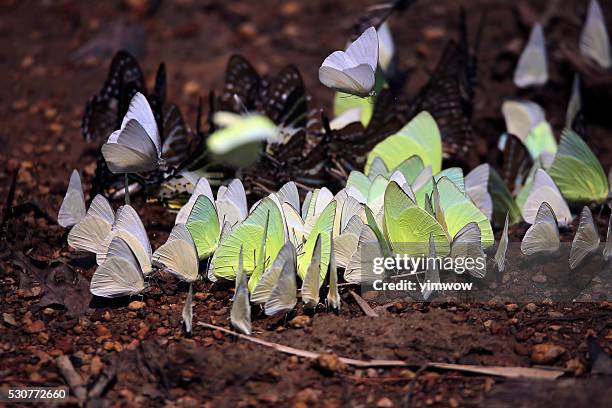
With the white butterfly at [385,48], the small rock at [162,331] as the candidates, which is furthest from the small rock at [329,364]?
the white butterfly at [385,48]

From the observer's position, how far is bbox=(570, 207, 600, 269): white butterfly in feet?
7.08

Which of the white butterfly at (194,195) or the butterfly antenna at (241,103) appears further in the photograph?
the butterfly antenna at (241,103)

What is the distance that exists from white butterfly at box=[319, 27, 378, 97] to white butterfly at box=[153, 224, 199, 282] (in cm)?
58

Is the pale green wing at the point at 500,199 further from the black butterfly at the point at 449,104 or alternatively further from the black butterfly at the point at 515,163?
the black butterfly at the point at 449,104

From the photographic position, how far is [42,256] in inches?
94.5

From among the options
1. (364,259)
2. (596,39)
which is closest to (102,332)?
(364,259)

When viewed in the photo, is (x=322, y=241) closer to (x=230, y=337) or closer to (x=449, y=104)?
(x=230, y=337)

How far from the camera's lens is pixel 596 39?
3.32m

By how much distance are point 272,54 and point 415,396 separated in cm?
226

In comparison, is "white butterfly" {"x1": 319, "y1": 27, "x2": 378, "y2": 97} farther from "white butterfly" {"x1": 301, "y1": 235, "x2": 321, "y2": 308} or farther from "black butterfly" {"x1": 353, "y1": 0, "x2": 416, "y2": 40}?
"black butterfly" {"x1": 353, "y1": 0, "x2": 416, "y2": 40}

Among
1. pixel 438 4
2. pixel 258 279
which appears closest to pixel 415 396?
pixel 258 279

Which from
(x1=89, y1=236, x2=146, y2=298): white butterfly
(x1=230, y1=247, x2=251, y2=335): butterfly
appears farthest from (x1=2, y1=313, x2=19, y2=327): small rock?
(x1=230, y1=247, x2=251, y2=335): butterfly

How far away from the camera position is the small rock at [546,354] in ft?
6.21

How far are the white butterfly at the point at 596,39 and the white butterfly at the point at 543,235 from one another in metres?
1.40
